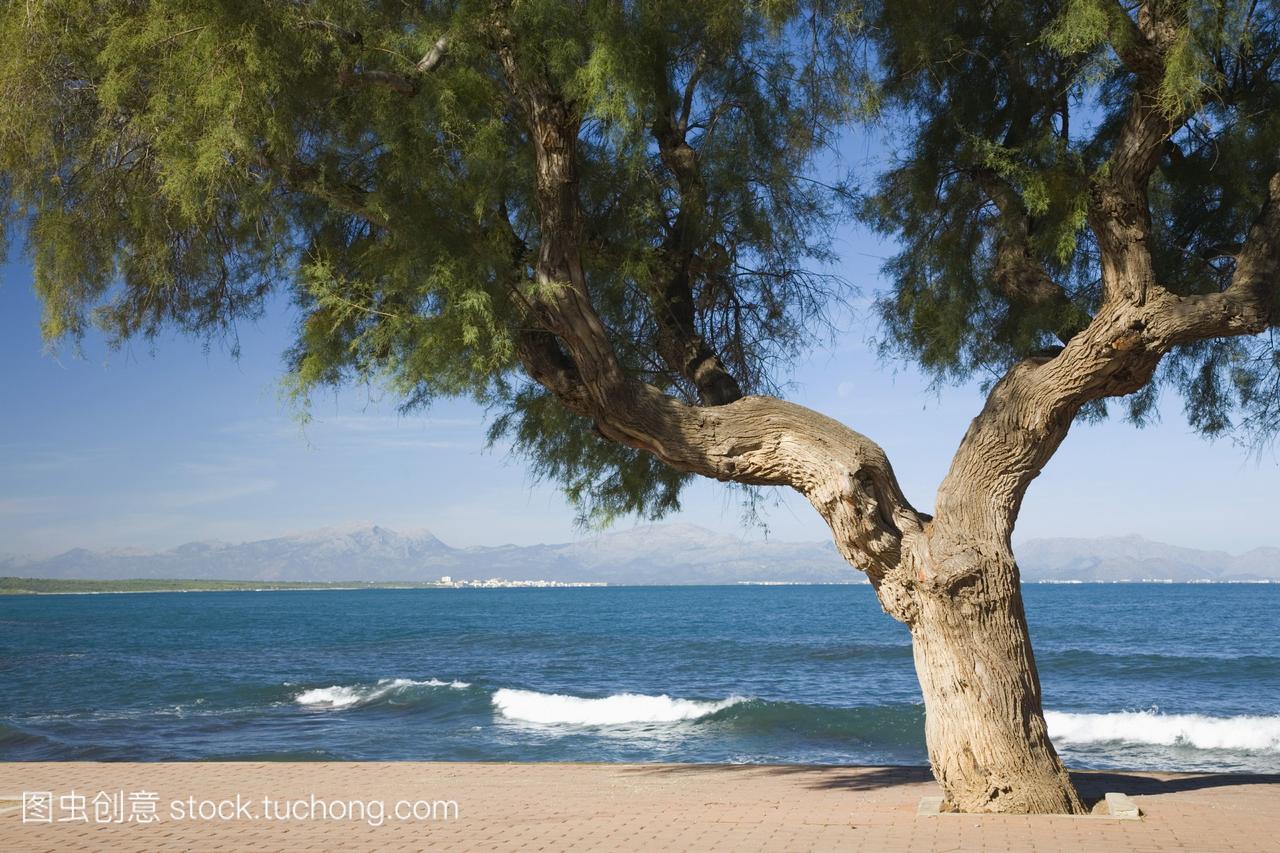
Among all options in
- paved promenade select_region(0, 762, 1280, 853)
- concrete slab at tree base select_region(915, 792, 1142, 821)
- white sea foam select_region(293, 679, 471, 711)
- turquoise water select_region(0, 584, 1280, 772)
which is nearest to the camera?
paved promenade select_region(0, 762, 1280, 853)

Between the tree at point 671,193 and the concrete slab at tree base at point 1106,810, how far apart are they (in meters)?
0.20

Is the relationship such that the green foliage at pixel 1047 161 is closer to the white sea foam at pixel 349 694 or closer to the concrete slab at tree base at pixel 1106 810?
the concrete slab at tree base at pixel 1106 810

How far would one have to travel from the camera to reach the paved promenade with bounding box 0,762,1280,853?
7.17m

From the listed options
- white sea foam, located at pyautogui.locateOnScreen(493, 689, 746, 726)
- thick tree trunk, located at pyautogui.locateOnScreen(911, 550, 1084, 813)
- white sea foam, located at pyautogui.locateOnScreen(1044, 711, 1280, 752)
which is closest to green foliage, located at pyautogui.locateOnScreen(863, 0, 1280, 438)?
thick tree trunk, located at pyautogui.locateOnScreen(911, 550, 1084, 813)

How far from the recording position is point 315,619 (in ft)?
268

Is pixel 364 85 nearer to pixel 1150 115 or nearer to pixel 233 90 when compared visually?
pixel 233 90

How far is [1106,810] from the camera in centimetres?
798

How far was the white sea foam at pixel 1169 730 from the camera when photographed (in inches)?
791

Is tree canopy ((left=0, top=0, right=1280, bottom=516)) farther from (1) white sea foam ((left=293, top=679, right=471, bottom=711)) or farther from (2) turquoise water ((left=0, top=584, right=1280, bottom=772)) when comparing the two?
(1) white sea foam ((left=293, top=679, right=471, bottom=711))

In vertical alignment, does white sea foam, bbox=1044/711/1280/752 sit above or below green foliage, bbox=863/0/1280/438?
below

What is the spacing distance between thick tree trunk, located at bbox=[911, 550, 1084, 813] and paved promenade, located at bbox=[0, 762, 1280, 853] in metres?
0.26

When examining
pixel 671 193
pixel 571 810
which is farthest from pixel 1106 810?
pixel 671 193

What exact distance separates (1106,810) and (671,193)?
5.88m

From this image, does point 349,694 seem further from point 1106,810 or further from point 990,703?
point 990,703
